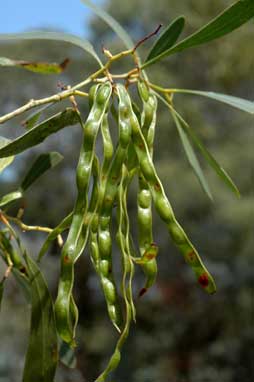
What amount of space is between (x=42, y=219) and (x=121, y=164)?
9.29 m

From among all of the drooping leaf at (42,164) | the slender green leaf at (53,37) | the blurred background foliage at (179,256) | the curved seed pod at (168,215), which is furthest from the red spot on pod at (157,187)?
the blurred background foliage at (179,256)

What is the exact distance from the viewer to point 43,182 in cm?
1003

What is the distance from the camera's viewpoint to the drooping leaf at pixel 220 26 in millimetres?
503

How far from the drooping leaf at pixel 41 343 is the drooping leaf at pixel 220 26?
206mm

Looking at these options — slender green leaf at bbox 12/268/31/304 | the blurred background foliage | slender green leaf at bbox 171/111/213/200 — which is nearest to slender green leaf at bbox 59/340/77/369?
slender green leaf at bbox 12/268/31/304

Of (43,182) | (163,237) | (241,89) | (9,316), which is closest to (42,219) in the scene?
(43,182)

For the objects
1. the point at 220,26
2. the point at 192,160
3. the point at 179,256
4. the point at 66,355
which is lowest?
the point at 179,256

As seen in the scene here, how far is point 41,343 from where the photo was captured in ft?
1.90

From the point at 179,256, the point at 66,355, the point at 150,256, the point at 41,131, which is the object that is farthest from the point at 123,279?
the point at 179,256

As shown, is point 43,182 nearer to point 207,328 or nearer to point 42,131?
point 207,328

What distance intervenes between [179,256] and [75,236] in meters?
8.45

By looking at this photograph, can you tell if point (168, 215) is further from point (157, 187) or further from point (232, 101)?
point (232, 101)

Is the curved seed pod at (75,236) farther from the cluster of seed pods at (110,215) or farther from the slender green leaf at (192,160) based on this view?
the slender green leaf at (192,160)

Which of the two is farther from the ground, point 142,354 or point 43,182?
point 43,182
